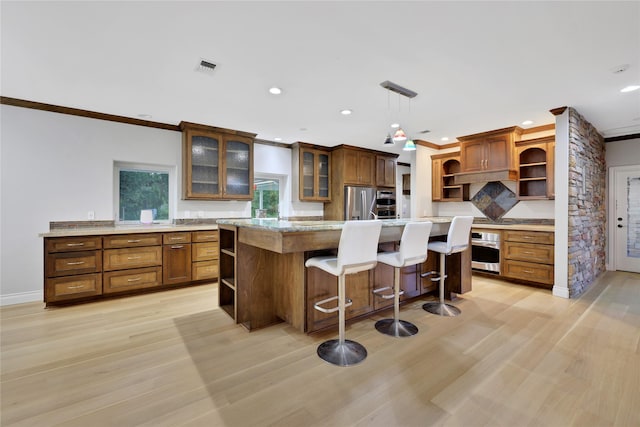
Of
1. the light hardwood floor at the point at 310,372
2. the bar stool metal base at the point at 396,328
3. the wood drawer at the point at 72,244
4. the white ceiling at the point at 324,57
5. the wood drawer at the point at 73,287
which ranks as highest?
the white ceiling at the point at 324,57

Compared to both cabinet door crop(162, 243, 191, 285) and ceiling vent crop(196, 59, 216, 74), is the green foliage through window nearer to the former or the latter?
cabinet door crop(162, 243, 191, 285)

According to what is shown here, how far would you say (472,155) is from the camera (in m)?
4.96

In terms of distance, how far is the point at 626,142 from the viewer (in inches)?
193

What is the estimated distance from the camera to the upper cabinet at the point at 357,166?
564 centimetres

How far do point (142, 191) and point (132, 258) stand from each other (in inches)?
47.2

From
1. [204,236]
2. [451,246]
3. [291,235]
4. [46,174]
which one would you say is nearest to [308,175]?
[204,236]

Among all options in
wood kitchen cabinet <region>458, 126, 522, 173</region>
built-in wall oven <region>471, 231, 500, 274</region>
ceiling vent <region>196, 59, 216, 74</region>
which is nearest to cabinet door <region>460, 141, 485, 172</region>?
wood kitchen cabinet <region>458, 126, 522, 173</region>

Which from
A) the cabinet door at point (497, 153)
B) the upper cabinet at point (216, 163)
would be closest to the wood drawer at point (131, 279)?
the upper cabinet at point (216, 163)

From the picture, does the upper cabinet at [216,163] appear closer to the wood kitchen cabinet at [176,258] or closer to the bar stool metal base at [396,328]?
the wood kitchen cabinet at [176,258]

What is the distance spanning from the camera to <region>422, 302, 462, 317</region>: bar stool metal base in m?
3.03

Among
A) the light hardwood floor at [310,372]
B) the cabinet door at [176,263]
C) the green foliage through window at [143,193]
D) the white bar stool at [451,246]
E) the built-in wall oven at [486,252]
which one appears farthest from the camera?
the built-in wall oven at [486,252]

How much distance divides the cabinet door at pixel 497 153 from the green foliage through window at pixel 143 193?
5.31 meters

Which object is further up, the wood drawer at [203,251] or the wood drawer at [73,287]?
the wood drawer at [203,251]

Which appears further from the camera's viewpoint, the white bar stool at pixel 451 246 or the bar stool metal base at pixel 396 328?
the white bar stool at pixel 451 246
